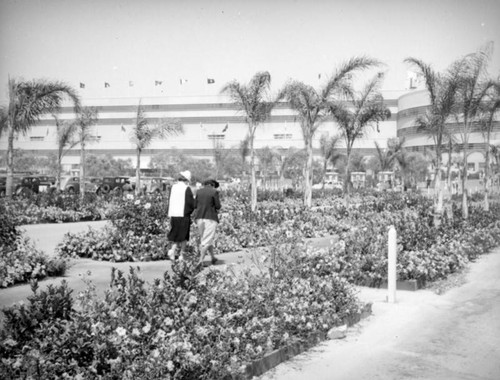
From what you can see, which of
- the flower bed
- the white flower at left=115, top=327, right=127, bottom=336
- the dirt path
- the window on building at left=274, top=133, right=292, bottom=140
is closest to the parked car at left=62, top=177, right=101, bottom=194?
the flower bed

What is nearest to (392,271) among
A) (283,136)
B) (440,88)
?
(440,88)

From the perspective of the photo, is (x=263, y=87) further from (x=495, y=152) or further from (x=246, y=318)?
(x=495, y=152)

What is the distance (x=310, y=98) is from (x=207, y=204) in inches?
502

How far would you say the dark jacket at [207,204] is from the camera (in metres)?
9.70

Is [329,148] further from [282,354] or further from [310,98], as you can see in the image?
[282,354]

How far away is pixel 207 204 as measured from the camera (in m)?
9.72

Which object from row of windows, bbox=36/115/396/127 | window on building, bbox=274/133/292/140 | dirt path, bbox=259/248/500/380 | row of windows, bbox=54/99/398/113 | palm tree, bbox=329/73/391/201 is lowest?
dirt path, bbox=259/248/500/380

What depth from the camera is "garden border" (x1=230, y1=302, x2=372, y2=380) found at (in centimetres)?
485

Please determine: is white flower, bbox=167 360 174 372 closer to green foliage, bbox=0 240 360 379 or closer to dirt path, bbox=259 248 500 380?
green foliage, bbox=0 240 360 379

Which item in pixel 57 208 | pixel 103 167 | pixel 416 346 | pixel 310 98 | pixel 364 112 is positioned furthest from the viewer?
pixel 103 167

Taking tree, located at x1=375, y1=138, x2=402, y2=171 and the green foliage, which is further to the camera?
tree, located at x1=375, y1=138, x2=402, y2=171

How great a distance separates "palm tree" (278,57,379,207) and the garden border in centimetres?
1430

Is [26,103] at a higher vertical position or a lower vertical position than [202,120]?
lower

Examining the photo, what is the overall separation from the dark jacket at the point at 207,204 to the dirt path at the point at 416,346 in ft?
10.4
